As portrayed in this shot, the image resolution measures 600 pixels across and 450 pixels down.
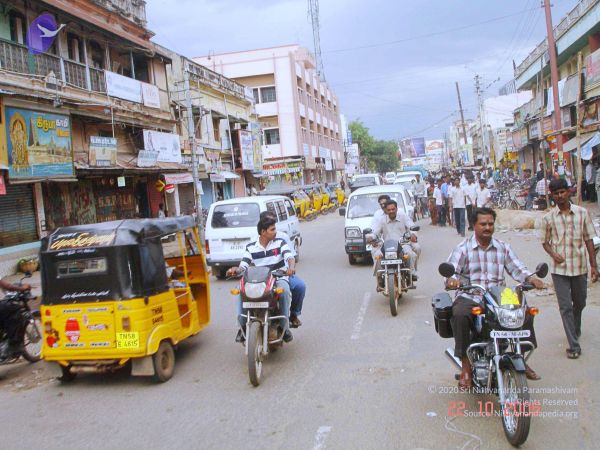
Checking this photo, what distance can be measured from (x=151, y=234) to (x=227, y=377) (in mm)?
1688

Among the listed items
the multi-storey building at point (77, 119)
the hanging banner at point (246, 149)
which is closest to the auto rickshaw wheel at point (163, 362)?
the multi-storey building at point (77, 119)

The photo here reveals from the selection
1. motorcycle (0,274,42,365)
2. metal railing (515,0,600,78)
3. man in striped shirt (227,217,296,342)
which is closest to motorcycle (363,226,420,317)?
man in striped shirt (227,217,296,342)

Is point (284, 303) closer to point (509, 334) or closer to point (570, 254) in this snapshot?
point (509, 334)

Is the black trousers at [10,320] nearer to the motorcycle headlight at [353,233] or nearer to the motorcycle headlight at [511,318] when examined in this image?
the motorcycle headlight at [511,318]

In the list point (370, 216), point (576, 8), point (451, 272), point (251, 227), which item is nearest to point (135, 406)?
point (451, 272)

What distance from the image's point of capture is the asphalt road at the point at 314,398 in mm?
4148

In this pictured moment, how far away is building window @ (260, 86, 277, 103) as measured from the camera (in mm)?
51812

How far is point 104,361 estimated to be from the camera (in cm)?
564

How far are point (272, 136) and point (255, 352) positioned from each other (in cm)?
4809

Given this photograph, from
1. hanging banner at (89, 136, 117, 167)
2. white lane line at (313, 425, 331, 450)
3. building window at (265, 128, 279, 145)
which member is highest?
building window at (265, 128, 279, 145)

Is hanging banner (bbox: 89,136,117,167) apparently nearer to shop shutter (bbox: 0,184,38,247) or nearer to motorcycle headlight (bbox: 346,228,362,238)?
shop shutter (bbox: 0,184,38,247)

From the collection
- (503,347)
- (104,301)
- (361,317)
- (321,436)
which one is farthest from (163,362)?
(503,347)

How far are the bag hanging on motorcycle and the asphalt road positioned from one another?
60 cm

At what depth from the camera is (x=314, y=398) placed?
4.99 metres
